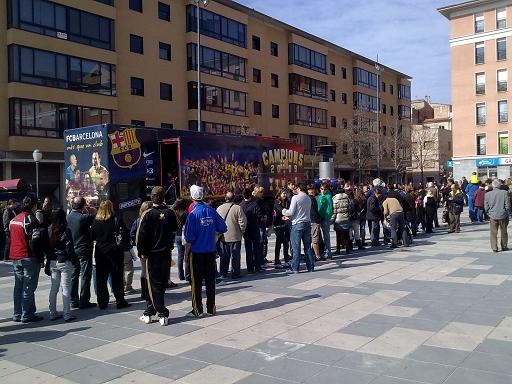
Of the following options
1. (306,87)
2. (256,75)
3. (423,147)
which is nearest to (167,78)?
(256,75)

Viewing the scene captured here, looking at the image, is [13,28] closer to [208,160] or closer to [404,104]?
[208,160]

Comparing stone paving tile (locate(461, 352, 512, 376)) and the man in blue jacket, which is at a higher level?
the man in blue jacket

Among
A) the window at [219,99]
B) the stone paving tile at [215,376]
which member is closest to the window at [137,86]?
the window at [219,99]

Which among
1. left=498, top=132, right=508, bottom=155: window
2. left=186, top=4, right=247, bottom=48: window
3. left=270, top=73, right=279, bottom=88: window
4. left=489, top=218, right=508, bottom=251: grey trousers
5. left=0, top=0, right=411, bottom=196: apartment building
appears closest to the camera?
left=489, top=218, right=508, bottom=251: grey trousers

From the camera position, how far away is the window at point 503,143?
54250mm

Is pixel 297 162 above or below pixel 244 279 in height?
above

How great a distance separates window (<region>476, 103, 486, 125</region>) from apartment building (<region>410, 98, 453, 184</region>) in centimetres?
521

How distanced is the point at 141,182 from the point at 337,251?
6462 mm

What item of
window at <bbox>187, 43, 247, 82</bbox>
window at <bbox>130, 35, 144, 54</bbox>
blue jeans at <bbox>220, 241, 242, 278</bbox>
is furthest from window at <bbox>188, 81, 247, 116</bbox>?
blue jeans at <bbox>220, 241, 242, 278</bbox>

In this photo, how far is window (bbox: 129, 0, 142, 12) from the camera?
A: 118 ft

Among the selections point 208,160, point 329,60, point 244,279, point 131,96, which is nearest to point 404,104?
point 329,60

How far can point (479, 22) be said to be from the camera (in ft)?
181

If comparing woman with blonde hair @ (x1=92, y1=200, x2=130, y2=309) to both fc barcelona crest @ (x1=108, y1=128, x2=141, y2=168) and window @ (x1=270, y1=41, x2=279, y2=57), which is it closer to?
fc barcelona crest @ (x1=108, y1=128, x2=141, y2=168)

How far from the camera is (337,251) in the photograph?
1357 cm
